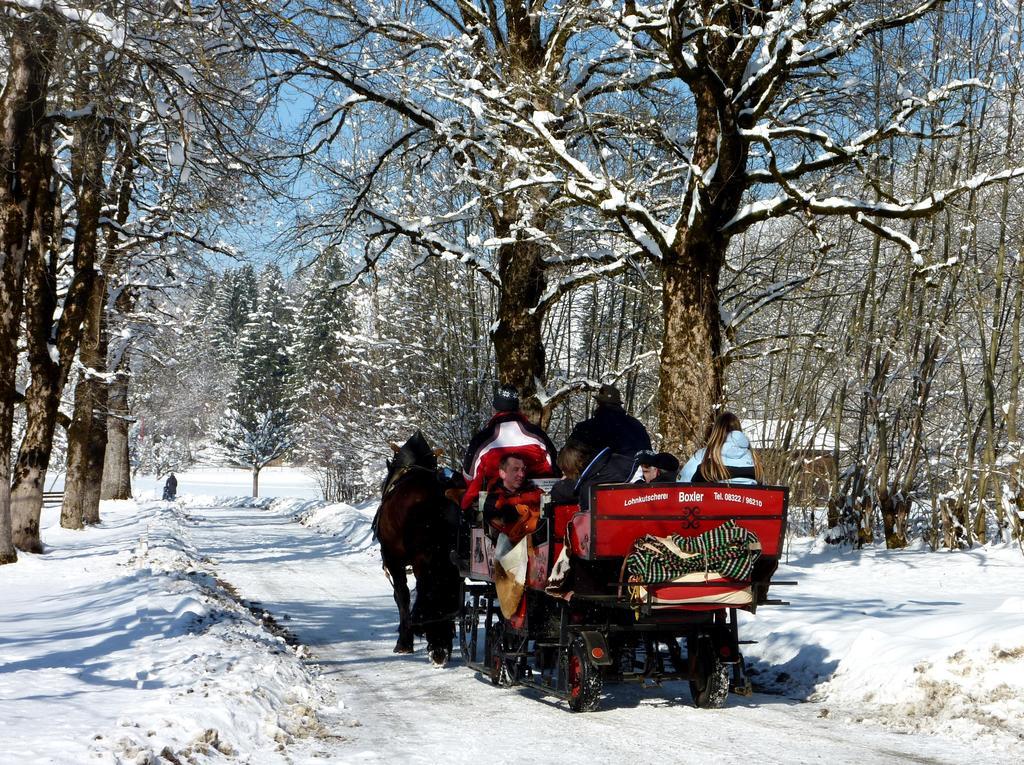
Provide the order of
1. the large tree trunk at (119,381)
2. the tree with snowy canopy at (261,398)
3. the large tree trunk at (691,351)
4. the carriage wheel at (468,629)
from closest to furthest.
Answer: the carriage wheel at (468,629)
the large tree trunk at (691,351)
the large tree trunk at (119,381)
the tree with snowy canopy at (261,398)

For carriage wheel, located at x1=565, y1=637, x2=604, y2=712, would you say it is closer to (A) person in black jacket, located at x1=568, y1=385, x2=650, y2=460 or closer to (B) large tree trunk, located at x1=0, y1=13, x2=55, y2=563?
(A) person in black jacket, located at x1=568, y1=385, x2=650, y2=460

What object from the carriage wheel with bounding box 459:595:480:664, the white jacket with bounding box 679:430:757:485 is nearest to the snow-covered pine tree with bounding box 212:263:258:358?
the carriage wheel with bounding box 459:595:480:664

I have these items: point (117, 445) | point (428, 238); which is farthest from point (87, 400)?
point (117, 445)

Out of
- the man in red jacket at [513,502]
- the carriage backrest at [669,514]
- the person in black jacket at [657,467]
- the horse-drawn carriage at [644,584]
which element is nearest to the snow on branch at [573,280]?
the man in red jacket at [513,502]

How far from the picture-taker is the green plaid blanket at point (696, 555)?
7840 mm

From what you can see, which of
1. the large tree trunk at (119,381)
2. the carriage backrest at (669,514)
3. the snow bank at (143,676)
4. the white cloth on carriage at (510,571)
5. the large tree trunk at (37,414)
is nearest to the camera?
the snow bank at (143,676)

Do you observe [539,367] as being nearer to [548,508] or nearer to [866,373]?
[866,373]

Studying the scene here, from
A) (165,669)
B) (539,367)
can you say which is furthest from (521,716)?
(539,367)

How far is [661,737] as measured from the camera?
6.91 metres

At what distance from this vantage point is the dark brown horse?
1059cm

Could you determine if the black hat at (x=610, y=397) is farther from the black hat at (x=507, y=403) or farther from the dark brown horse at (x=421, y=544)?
the dark brown horse at (x=421, y=544)

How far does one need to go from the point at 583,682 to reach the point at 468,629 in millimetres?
2903

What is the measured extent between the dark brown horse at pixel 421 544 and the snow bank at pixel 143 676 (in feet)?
4.36

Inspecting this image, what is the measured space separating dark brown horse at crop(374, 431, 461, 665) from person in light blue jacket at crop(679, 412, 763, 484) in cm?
314
